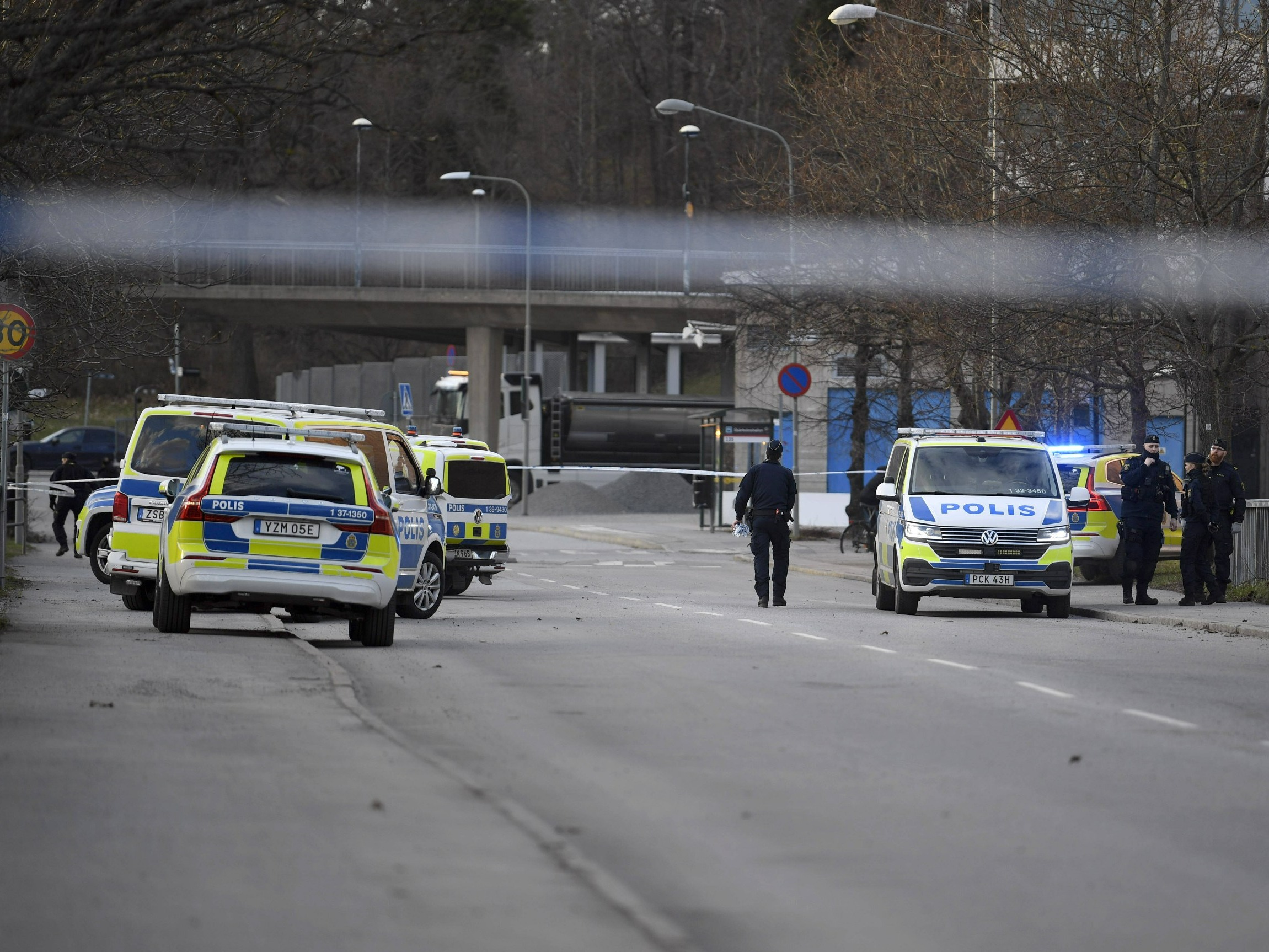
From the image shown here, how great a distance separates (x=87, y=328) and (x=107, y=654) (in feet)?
39.0

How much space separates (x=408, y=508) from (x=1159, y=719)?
388 inches

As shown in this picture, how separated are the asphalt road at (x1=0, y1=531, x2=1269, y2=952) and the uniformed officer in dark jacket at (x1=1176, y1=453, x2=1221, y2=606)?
19.5ft

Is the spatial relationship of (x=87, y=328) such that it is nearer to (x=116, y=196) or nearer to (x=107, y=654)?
(x=116, y=196)

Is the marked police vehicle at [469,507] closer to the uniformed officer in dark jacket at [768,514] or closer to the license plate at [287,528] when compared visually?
the uniformed officer in dark jacket at [768,514]

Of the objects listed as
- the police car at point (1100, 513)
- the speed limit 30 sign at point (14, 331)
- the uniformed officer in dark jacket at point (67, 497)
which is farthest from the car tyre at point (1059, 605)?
the uniformed officer in dark jacket at point (67, 497)

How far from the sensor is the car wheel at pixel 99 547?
24375mm

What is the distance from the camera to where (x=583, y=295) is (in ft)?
194

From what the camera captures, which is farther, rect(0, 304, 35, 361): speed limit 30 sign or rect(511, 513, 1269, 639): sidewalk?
rect(0, 304, 35, 361): speed limit 30 sign

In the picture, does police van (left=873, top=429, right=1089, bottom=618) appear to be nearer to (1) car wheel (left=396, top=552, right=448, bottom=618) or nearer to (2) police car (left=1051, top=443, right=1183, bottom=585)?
(2) police car (left=1051, top=443, right=1183, bottom=585)

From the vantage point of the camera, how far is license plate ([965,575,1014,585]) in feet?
68.2

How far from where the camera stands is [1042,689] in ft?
42.9

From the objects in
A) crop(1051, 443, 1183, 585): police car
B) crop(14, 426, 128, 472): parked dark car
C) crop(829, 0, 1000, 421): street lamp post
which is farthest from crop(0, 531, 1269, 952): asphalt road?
crop(14, 426, 128, 472): parked dark car

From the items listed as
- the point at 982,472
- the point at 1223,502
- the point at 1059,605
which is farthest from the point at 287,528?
the point at 1223,502

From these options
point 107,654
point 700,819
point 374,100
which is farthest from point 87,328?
point 374,100
